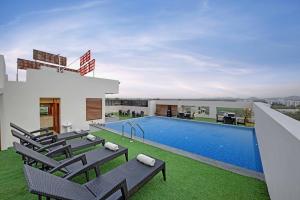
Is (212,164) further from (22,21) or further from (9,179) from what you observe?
(22,21)

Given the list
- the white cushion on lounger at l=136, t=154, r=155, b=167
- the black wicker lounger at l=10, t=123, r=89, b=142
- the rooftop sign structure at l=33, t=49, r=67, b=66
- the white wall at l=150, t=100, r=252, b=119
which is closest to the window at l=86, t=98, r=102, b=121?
the black wicker lounger at l=10, t=123, r=89, b=142

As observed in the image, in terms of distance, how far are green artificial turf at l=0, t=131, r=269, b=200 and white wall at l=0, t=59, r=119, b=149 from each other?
263 cm

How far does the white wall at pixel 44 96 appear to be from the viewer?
684cm

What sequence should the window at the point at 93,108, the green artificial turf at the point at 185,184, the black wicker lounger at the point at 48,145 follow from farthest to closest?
the window at the point at 93,108 → the black wicker lounger at the point at 48,145 → the green artificial turf at the point at 185,184

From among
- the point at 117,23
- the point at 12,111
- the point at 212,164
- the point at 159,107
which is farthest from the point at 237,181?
the point at 159,107

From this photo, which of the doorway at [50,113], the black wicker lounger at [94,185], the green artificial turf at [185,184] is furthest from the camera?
the doorway at [50,113]

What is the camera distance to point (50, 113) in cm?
957

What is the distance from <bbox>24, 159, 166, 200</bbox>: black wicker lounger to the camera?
215 cm

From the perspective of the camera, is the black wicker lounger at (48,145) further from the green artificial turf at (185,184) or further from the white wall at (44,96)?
the white wall at (44,96)

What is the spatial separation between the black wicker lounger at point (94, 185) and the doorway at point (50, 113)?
7.06 m

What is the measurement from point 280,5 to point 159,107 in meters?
14.7

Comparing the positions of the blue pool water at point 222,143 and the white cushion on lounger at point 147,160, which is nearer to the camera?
the white cushion on lounger at point 147,160

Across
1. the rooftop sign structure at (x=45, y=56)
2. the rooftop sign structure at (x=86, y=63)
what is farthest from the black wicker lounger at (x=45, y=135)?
the rooftop sign structure at (x=45, y=56)

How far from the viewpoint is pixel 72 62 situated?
1258 centimetres
